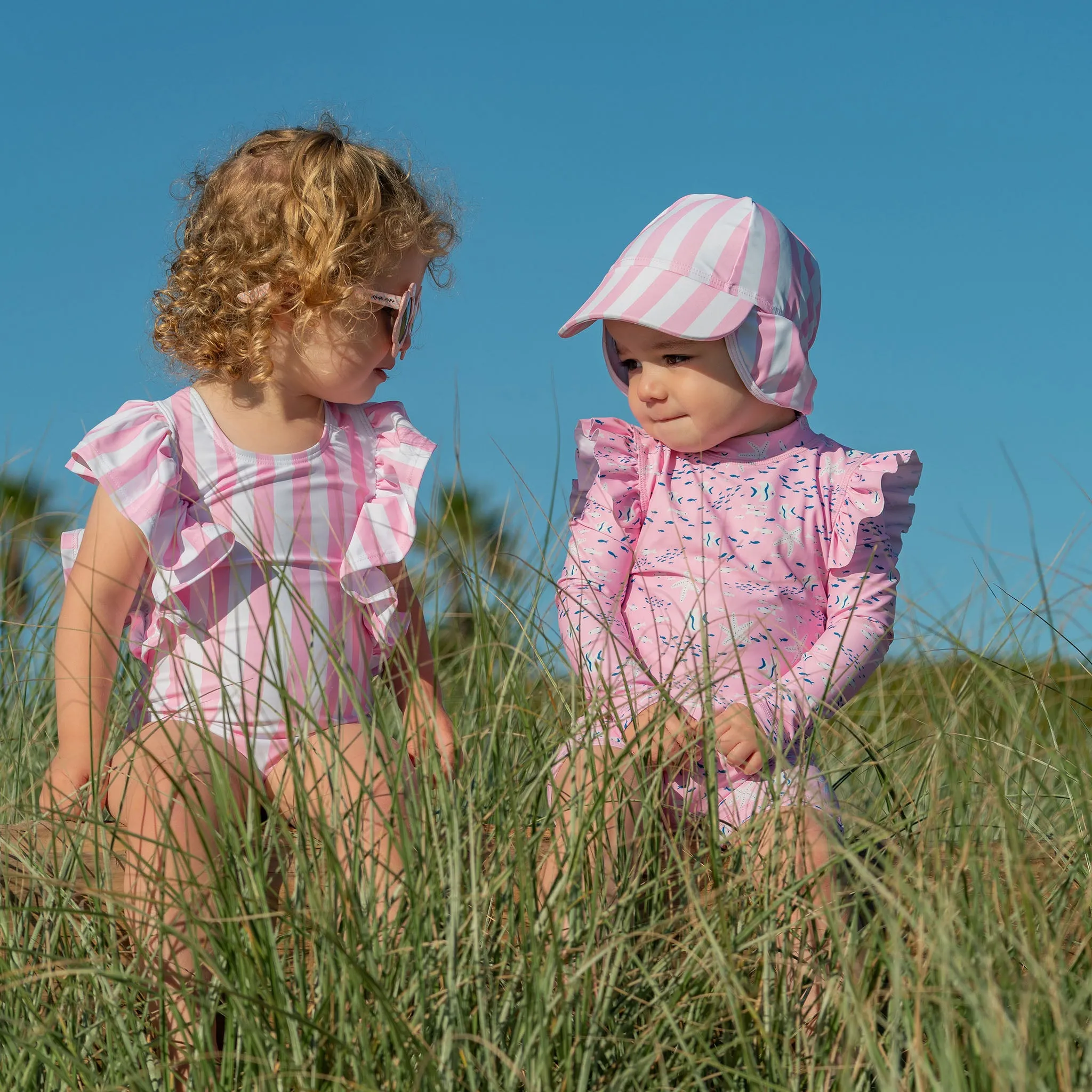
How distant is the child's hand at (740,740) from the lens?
6.94 feet

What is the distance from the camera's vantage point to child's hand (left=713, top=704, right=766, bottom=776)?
83.3 inches

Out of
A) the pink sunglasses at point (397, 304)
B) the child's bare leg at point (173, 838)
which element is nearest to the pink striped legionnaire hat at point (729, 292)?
the pink sunglasses at point (397, 304)

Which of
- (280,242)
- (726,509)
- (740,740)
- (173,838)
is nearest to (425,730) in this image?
(173,838)

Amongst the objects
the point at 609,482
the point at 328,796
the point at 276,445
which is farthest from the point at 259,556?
the point at 609,482

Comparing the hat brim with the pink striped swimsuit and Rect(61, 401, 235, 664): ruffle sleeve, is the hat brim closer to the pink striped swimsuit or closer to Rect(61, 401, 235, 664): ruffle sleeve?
the pink striped swimsuit

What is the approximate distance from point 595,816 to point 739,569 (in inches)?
29.0

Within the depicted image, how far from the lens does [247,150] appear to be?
2.61 m

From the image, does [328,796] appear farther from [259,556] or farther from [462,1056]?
[462,1056]

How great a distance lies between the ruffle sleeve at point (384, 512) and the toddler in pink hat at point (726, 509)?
331 mm

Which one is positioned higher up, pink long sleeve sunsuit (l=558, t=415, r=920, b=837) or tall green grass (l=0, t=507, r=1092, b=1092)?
pink long sleeve sunsuit (l=558, t=415, r=920, b=837)

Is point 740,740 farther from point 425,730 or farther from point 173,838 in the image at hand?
point 173,838

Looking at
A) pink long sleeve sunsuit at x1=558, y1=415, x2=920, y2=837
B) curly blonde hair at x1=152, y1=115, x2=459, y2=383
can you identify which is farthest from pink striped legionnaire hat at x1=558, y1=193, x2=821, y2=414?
curly blonde hair at x1=152, y1=115, x2=459, y2=383

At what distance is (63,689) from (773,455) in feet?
4.65

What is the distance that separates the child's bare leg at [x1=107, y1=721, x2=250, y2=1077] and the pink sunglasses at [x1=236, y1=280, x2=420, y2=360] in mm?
844
